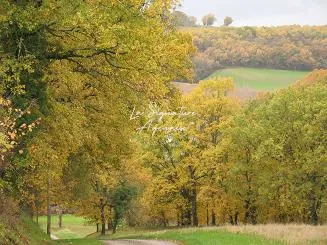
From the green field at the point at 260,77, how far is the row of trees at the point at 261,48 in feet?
5.36

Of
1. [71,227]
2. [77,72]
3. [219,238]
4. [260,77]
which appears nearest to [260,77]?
[260,77]

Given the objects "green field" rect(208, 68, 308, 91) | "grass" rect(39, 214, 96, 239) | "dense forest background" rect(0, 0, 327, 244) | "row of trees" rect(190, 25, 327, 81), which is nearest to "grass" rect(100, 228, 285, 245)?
"dense forest background" rect(0, 0, 327, 244)

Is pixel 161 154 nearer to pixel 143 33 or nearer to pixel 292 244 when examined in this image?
pixel 292 244

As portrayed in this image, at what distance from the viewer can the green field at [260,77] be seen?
345ft

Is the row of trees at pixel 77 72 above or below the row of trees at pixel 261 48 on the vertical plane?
below

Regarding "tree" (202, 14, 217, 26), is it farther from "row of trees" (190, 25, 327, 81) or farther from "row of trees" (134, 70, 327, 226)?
"row of trees" (134, 70, 327, 226)

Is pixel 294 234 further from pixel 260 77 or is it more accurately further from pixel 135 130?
pixel 260 77

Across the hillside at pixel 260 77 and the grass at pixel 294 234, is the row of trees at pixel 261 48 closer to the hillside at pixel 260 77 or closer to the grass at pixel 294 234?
the hillside at pixel 260 77

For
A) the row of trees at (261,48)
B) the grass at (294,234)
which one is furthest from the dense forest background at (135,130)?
the row of trees at (261,48)

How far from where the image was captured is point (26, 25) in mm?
16578

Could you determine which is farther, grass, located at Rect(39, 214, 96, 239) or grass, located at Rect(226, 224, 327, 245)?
grass, located at Rect(39, 214, 96, 239)

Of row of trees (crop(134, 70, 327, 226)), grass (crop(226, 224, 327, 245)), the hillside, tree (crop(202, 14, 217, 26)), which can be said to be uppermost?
→ tree (crop(202, 14, 217, 26))

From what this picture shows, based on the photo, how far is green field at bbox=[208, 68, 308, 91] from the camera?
105 metres

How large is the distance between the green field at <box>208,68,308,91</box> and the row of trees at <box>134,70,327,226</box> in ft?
180
